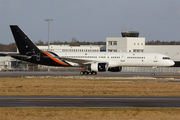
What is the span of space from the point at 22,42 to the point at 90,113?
4211cm

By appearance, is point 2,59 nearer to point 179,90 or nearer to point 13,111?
point 179,90

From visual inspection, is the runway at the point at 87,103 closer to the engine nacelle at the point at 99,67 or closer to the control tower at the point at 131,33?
the engine nacelle at the point at 99,67

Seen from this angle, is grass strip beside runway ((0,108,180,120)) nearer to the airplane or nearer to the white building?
the airplane

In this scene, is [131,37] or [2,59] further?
[131,37]

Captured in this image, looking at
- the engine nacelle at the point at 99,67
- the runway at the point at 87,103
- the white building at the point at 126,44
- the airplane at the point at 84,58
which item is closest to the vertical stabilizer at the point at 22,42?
the airplane at the point at 84,58

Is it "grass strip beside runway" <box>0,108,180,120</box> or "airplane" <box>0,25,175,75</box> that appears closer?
"grass strip beside runway" <box>0,108,180,120</box>

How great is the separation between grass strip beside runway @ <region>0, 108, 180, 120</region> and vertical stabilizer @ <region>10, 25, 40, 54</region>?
39.9 m

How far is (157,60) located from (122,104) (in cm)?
3728

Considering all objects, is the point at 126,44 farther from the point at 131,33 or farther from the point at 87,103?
the point at 87,103

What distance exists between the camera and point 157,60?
58406 mm

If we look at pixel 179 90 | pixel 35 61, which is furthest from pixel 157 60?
pixel 179 90

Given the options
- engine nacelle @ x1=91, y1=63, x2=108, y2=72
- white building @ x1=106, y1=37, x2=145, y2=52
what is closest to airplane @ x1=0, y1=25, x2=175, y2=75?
engine nacelle @ x1=91, y1=63, x2=108, y2=72

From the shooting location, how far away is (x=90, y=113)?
733 inches

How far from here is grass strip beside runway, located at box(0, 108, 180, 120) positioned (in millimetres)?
17547
